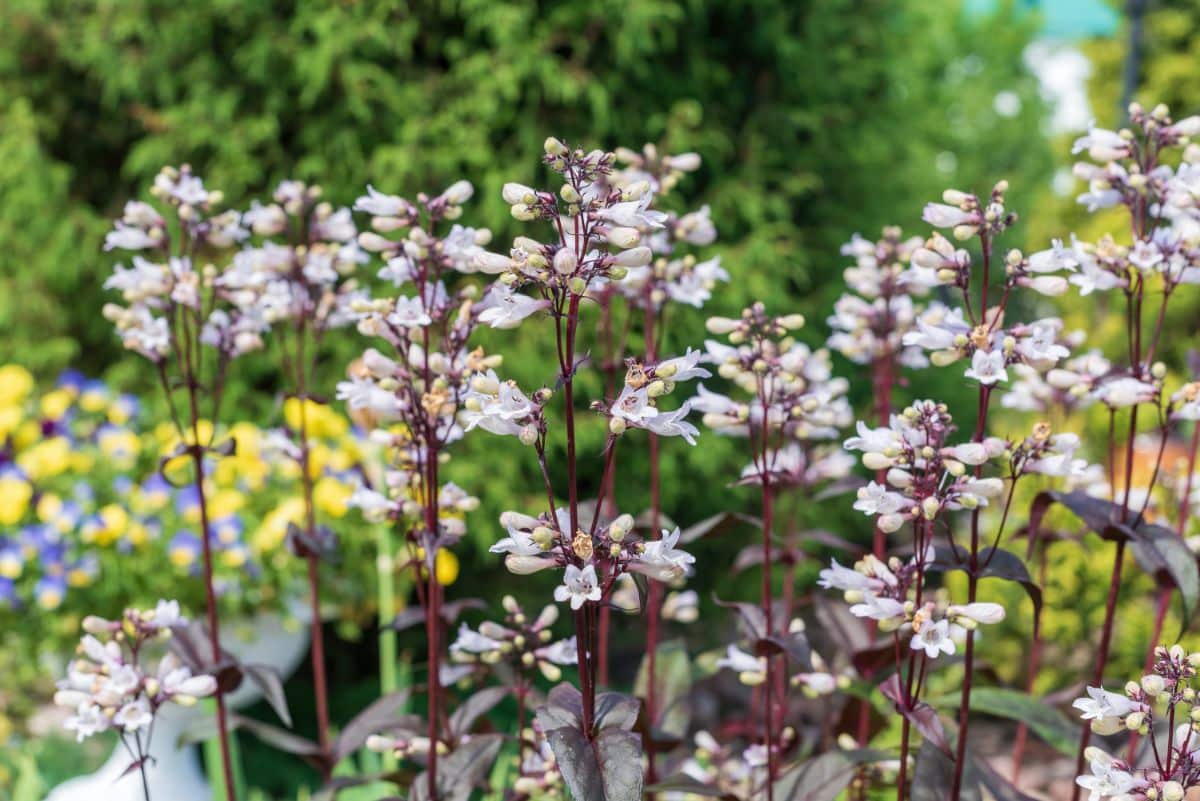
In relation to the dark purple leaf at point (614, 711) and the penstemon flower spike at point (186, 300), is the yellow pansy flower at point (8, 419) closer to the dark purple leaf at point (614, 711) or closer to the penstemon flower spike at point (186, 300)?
the penstemon flower spike at point (186, 300)

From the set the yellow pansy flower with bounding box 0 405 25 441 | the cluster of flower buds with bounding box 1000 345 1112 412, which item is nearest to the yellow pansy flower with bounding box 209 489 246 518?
the yellow pansy flower with bounding box 0 405 25 441

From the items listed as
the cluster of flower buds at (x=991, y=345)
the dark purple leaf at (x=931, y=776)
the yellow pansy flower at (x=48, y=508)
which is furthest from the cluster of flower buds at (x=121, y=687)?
the yellow pansy flower at (x=48, y=508)

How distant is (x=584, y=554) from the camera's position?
4.18 feet

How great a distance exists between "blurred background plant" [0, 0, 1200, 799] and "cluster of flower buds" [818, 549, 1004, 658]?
239 centimetres

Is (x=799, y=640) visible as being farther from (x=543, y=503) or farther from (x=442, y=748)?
(x=543, y=503)

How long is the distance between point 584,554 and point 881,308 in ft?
3.36

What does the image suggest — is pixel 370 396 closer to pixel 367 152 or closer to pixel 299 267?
pixel 299 267

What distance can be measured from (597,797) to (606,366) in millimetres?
920

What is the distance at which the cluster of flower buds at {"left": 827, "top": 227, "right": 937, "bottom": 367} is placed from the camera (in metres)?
2.02

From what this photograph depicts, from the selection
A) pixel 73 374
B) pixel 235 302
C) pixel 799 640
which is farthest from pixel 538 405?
pixel 73 374

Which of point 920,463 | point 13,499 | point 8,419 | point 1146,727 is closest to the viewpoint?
point 1146,727

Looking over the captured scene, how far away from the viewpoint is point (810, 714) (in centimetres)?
441

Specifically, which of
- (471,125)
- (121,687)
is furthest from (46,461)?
(121,687)

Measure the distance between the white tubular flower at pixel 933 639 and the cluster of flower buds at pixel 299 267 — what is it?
1025 millimetres
